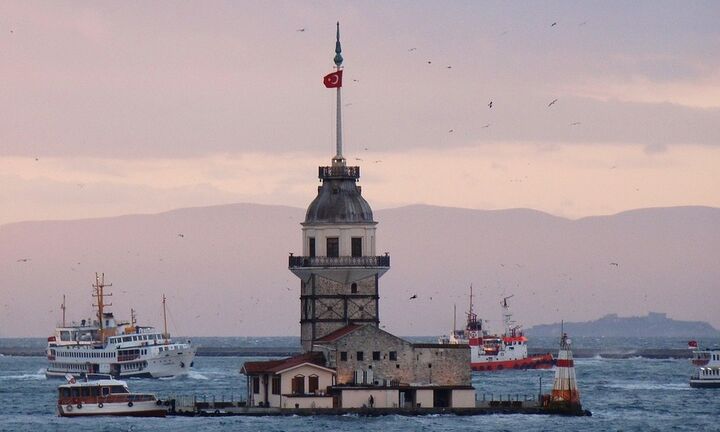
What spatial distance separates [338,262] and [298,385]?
7.79 meters

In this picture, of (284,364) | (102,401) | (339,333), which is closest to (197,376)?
(102,401)

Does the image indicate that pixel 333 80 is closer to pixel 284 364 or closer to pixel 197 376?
pixel 284 364

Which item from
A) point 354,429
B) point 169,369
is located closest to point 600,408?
point 354,429

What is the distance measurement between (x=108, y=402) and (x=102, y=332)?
96.8m

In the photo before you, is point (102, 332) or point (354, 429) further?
point (102, 332)

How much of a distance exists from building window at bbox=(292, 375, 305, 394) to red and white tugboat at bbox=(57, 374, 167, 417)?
9.26m

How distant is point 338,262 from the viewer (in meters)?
99.2

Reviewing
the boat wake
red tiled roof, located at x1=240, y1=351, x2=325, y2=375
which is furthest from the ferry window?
the boat wake

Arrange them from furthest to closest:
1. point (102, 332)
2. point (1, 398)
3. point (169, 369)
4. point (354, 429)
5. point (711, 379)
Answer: point (102, 332) < point (169, 369) < point (711, 379) < point (1, 398) < point (354, 429)

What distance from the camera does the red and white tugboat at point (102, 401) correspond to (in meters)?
101

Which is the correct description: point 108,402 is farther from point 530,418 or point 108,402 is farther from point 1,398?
point 1,398

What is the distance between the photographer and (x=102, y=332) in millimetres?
197125

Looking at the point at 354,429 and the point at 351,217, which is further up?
the point at 351,217

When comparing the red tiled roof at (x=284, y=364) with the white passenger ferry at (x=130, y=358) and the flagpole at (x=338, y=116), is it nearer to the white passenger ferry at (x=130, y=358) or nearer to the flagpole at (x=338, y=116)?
the flagpole at (x=338, y=116)
